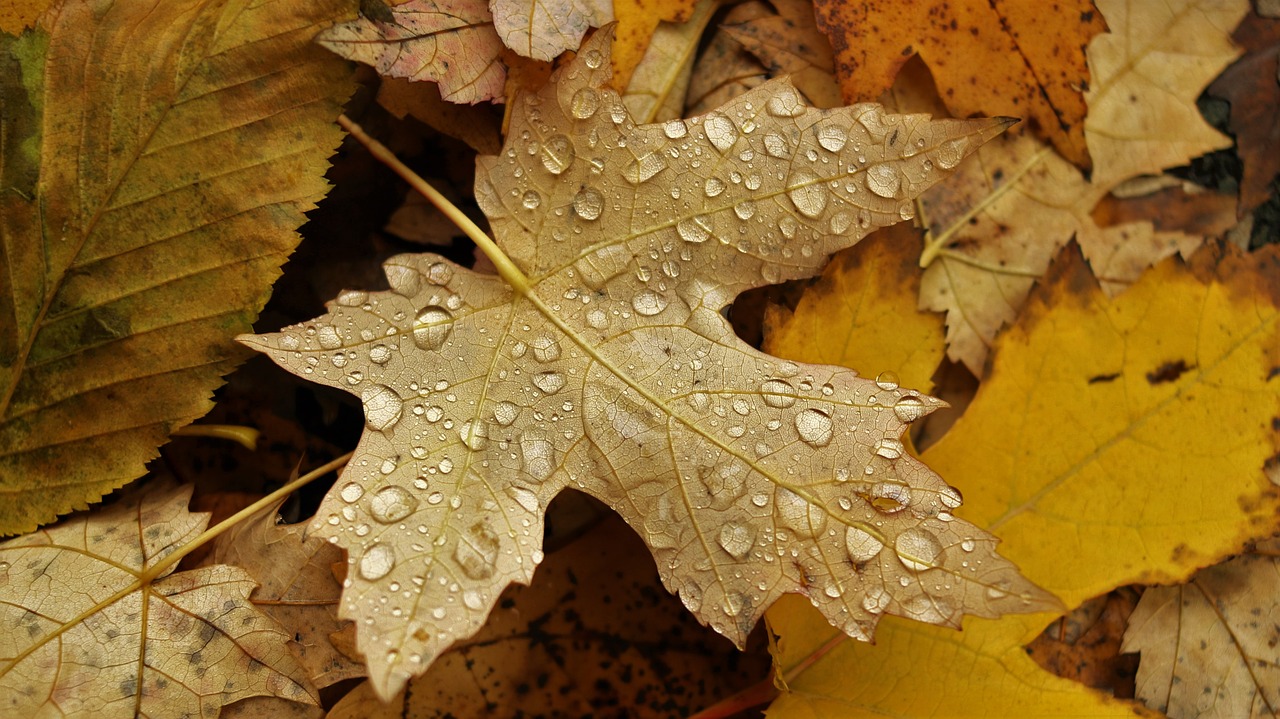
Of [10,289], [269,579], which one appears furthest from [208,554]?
[10,289]

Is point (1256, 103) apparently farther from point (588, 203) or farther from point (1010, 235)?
point (588, 203)

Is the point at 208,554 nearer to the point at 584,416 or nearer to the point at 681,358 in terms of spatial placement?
the point at 584,416

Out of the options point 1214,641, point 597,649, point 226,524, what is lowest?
point 597,649

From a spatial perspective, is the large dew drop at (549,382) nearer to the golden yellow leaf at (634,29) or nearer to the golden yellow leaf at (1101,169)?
the golden yellow leaf at (634,29)

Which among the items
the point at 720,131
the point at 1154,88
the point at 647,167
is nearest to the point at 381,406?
the point at 647,167

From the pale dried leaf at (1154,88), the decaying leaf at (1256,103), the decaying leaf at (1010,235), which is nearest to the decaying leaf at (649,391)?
the decaying leaf at (1010,235)

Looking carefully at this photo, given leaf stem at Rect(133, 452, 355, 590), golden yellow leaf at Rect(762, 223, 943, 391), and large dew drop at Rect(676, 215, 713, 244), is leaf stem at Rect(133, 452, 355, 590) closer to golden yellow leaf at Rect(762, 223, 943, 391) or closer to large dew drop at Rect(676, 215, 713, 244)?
large dew drop at Rect(676, 215, 713, 244)
